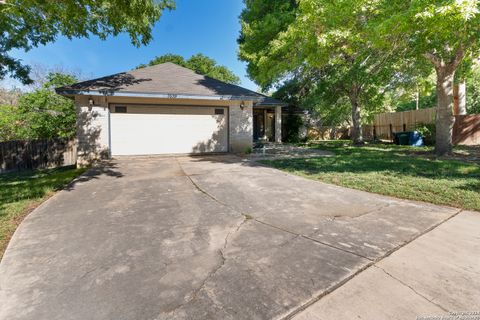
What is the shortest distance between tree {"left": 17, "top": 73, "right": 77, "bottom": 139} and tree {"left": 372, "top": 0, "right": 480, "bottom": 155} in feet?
41.8

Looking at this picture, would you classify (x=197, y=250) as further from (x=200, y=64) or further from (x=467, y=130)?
(x=200, y=64)

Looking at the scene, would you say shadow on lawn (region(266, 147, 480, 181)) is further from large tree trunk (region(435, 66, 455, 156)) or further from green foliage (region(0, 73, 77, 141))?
green foliage (region(0, 73, 77, 141))

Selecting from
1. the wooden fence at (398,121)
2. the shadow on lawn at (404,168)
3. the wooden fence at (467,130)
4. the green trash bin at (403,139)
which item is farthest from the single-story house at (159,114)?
the wooden fence at (467,130)

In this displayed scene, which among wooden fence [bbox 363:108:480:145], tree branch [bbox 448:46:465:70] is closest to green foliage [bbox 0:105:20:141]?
tree branch [bbox 448:46:465:70]

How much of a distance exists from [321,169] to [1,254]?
22.7 ft

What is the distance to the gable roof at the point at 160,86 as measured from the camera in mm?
9367

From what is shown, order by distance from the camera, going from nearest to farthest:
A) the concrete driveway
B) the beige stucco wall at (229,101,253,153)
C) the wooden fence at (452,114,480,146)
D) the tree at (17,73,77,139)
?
the concrete driveway < the tree at (17,73,77,139) < the beige stucco wall at (229,101,253,153) < the wooden fence at (452,114,480,146)

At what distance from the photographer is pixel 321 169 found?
754 centimetres

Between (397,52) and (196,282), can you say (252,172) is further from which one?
(397,52)

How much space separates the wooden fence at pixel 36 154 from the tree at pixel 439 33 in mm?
12078

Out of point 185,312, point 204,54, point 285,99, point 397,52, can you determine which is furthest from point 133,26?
point 204,54

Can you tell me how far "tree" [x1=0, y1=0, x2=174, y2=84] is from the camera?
6492mm

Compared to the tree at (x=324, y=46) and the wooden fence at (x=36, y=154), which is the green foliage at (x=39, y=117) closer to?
the wooden fence at (x=36, y=154)

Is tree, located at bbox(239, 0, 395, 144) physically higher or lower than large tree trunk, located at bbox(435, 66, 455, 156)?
higher
